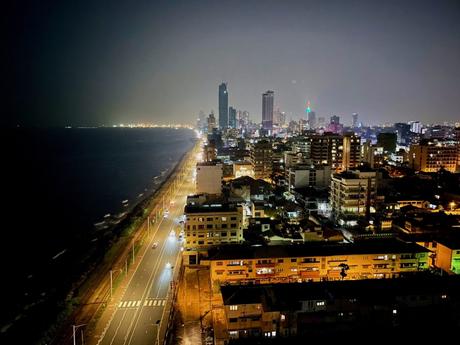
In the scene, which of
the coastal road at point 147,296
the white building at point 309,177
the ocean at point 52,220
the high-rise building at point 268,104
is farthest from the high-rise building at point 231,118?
the coastal road at point 147,296

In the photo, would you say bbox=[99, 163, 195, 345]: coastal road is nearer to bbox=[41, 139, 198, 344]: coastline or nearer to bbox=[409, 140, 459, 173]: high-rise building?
bbox=[41, 139, 198, 344]: coastline

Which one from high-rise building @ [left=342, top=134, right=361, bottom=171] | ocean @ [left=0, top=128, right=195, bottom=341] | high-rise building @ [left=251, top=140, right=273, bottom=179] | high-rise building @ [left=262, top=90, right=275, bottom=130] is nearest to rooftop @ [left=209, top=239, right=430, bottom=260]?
ocean @ [left=0, top=128, right=195, bottom=341]

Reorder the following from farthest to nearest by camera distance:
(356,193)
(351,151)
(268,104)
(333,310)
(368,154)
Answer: (268,104) < (368,154) < (351,151) < (356,193) < (333,310)

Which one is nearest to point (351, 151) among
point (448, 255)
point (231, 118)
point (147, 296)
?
point (448, 255)

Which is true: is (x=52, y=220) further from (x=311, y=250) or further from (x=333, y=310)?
(x=333, y=310)

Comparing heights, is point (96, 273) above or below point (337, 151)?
below

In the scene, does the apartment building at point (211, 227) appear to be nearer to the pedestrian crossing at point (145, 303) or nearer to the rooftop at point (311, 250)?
the rooftop at point (311, 250)
